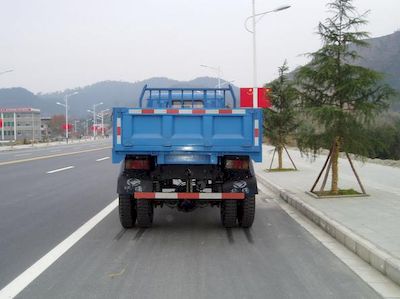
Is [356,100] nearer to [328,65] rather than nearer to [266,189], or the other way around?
[328,65]

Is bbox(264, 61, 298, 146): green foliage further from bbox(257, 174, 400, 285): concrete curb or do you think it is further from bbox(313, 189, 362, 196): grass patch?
bbox(257, 174, 400, 285): concrete curb

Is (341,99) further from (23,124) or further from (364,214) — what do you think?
(23,124)

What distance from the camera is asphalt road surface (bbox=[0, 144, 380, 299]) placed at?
17.4 ft

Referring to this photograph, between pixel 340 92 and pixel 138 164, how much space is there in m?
5.13

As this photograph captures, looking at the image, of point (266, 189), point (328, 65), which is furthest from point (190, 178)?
point (266, 189)

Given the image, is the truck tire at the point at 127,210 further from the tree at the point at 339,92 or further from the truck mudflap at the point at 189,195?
the tree at the point at 339,92

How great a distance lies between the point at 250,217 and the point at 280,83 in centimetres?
1167

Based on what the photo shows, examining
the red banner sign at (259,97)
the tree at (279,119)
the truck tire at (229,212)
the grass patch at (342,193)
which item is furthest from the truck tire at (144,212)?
the red banner sign at (259,97)

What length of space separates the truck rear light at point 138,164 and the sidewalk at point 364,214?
3.12 m

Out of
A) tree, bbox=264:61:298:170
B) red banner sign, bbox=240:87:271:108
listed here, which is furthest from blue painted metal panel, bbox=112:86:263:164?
red banner sign, bbox=240:87:271:108

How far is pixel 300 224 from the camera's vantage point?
9172mm

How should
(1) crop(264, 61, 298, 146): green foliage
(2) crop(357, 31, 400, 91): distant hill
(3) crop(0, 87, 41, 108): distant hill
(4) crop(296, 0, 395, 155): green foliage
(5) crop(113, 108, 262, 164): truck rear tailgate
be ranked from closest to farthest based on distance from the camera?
1. (5) crop(113, 108, 262, 164): truck rear tailgate
2. (4) crop(296, 0, 395, 155): green foliage
3. (1) crop(264, 61, 298, 146): green foliage
4. (2) crop(357, 31, 400, 91): distant hill
5. (3) crop(0, 87, 41, 108): distant hill

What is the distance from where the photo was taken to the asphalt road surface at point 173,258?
5.29 metres

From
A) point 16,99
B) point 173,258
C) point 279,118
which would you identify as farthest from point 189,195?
point 16,99
